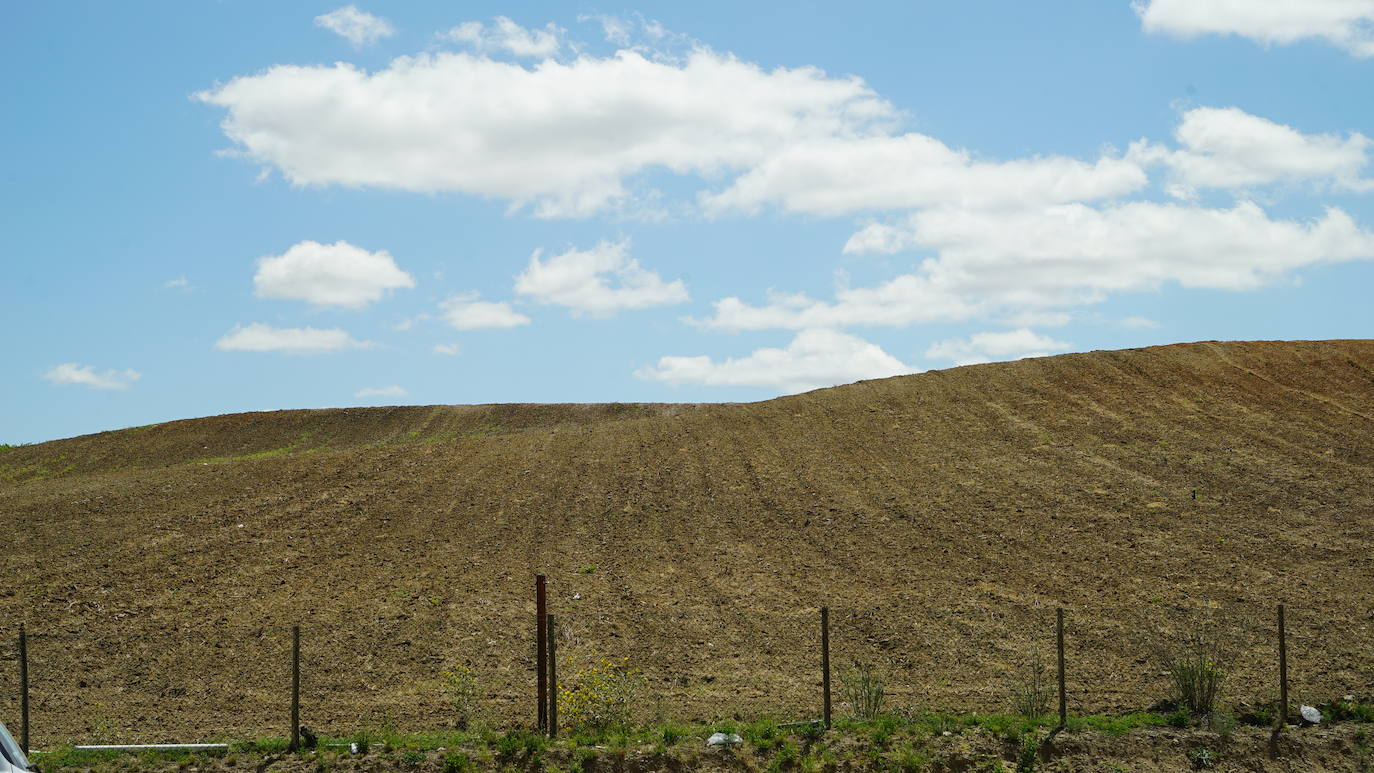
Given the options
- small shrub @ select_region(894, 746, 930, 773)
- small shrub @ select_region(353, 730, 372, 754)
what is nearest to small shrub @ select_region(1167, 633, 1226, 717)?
small shrub @ select_region(894, 746, 930, 773)

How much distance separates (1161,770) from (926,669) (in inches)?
195

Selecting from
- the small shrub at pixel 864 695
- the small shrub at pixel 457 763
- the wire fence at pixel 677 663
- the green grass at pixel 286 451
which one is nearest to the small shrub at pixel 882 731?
the small shrub at pixel 864 695

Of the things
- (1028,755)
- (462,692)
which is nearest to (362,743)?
(462,692)

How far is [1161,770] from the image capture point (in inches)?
513

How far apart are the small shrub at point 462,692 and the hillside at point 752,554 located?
0.29 meters

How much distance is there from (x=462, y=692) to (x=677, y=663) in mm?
4032

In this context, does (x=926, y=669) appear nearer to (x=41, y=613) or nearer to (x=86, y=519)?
(x=41, y=613)

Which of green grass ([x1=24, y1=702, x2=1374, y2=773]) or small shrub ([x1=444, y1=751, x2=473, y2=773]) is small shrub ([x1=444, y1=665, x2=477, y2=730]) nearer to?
green grass ([x1=24, y1=702, x2=1374, y2=773])

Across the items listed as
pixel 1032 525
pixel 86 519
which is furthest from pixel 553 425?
pixel 1032 525

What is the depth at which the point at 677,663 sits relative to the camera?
18234 mm

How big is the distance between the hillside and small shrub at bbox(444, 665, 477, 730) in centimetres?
29

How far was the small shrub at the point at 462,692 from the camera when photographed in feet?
50.0

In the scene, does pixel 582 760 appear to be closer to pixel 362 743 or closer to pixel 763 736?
pixel 763 736

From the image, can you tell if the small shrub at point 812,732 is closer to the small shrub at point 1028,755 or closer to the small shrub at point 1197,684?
the small shrub at point 1028,755
